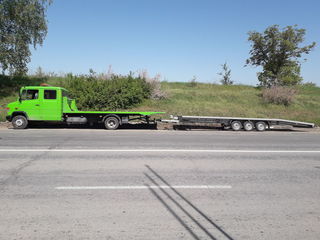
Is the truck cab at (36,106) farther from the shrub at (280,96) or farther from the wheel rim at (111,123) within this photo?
the shrub at (280,96)

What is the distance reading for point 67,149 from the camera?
7.54 m

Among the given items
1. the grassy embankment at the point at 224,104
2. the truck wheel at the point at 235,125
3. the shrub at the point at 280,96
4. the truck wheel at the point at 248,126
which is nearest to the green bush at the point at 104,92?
the grassy embankment at the point at 224,104

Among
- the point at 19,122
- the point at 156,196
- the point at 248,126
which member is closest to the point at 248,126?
the point at 248,126

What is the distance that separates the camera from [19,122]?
12.9m

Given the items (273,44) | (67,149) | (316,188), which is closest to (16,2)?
(67,149)

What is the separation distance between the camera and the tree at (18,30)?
60.3 ft

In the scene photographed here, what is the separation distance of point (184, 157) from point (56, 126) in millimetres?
10793

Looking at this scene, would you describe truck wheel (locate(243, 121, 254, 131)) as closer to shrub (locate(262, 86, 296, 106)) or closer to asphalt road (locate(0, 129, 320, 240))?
asphalt road (locate(0, 129, 320, 240))

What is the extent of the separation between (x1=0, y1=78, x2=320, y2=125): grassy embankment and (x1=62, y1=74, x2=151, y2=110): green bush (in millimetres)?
1221

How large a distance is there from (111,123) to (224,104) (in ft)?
42.6

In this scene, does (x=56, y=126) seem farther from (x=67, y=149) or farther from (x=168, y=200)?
(x=168, y=200)

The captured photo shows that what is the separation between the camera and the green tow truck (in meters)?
13.0

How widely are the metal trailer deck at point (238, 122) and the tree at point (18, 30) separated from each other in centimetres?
1443

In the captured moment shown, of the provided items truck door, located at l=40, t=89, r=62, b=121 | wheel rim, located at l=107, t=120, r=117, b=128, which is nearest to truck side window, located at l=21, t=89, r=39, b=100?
truck door, located at l=40, t=89, r=62, b=121
